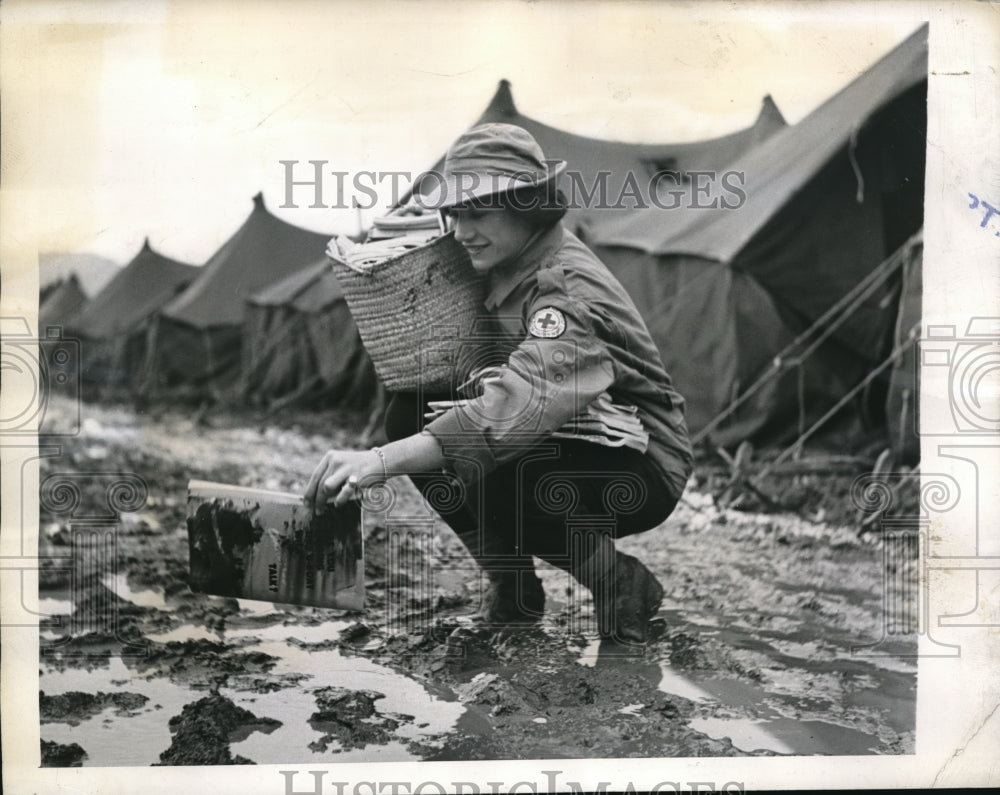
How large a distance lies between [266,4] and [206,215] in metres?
0.83

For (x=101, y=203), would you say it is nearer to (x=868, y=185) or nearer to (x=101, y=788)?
(x=101, y=788)

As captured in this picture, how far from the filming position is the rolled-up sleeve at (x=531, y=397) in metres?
3.74

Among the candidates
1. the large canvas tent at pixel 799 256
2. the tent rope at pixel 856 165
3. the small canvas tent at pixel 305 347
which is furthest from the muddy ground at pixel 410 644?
the tent rope at pixel 856 165

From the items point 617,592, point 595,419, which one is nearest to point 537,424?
point 595,419

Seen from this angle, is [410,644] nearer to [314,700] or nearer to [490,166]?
[314,700]

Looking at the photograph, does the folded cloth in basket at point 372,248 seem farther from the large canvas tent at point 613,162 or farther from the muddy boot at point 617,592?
the muddy boot at point 617,592

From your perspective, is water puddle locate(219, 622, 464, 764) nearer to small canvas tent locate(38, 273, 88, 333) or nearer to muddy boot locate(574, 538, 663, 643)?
muddy boot locate(574, 538, 663, 643)

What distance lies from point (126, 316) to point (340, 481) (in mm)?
1032

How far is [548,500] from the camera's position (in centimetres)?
385

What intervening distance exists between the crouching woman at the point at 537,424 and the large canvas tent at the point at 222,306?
0.53 meters

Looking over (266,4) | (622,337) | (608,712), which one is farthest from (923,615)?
(266,4)

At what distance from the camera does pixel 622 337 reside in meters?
3.83

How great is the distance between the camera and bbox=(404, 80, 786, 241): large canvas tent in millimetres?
3887

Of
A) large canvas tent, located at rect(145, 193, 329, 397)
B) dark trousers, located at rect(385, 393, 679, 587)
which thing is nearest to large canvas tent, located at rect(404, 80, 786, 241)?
large canvas tent, located at rect(145, 193, 329, 397)
